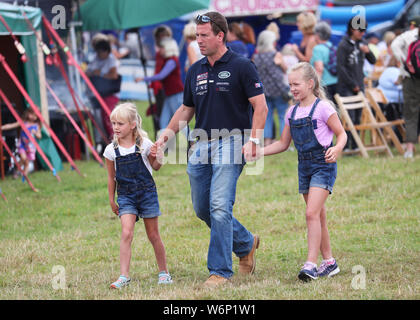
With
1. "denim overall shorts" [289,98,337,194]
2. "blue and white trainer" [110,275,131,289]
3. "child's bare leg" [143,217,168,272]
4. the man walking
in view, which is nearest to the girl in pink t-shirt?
"denim overall shorts" [289,98,337,194]

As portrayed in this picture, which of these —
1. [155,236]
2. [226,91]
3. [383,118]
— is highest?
[226,91]

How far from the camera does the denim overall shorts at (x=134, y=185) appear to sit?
537 centimetres

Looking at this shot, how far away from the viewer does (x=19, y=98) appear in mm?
12109

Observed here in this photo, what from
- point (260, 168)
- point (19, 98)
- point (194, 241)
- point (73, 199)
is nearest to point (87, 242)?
point (194, 241)

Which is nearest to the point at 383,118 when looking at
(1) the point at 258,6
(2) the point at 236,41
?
(2) the point at 236,41

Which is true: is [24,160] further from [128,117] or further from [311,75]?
[311,75]

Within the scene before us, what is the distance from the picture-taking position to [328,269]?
18.0 feet

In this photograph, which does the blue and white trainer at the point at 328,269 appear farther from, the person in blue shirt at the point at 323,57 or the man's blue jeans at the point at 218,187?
the person in blue shirt at the point at 323,57

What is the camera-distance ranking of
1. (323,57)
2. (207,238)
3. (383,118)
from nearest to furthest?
(207,238) → (323,57) → (383,118)

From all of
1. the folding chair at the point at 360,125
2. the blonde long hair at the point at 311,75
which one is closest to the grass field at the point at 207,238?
the folding chair at the point at 360,125

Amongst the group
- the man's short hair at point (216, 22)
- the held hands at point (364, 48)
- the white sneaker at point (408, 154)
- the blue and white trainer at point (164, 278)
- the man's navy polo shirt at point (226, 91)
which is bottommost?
the white sneaker at point (408, 154)

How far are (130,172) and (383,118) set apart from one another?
7.60m

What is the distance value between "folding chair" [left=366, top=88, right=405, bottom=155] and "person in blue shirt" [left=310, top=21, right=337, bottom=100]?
0.68m

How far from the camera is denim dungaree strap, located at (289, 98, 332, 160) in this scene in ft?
17.6
